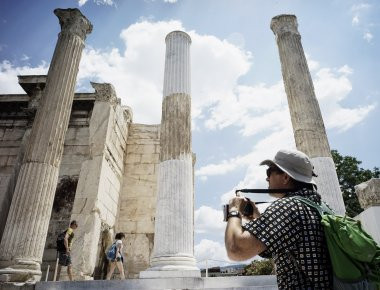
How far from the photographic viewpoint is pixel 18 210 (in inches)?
329

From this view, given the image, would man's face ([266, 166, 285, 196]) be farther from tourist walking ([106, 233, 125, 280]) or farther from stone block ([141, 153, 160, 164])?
stone block ([141, 153, 160, 164])

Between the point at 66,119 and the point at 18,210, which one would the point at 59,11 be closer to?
the point at 66,119

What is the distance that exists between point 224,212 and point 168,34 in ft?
34.3

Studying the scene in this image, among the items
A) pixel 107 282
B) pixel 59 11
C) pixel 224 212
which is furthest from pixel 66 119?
pixel 224 212

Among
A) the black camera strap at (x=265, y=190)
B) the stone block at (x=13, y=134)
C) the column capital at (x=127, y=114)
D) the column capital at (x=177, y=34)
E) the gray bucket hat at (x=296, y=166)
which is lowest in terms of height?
the black camera strap at (x=265, y=190)

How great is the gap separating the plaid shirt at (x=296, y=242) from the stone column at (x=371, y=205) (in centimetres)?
872

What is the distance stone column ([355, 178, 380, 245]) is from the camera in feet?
30.4

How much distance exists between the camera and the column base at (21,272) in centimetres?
749

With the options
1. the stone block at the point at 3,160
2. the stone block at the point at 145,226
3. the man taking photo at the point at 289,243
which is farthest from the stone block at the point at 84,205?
the man taking photo at the point at 289,243

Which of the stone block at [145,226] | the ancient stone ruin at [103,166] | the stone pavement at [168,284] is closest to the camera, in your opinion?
the stone pavement at [168,284]

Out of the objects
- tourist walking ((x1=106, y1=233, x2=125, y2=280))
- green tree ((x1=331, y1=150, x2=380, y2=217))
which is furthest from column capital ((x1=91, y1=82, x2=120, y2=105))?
green tree ((x1=331, y1=150, x2=380, y2=217))

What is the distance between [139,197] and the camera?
13.4 meters

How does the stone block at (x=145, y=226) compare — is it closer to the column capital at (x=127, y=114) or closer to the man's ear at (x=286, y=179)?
the column capital at (x=127, y=114)

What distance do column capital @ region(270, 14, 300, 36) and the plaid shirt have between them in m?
12.7
